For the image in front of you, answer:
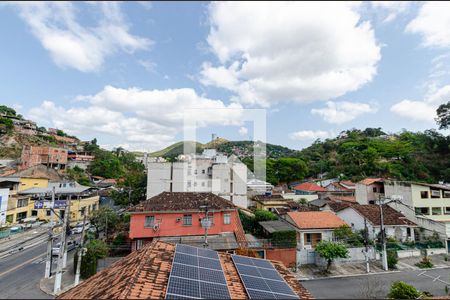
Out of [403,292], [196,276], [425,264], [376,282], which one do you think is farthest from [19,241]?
[425,264]

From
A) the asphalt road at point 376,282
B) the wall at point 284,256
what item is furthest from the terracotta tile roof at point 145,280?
the wall at point 284,256

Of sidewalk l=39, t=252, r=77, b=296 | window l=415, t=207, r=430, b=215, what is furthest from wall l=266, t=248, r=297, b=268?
window l=415, t=207, r=430, b=215

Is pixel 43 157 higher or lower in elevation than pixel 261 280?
higher

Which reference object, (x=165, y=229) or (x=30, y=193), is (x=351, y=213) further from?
(x=30, y=193)

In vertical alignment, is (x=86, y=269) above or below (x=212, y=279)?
below

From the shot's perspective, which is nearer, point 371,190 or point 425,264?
point 425,264

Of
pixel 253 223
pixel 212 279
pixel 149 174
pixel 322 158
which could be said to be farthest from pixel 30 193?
pixel 322 158

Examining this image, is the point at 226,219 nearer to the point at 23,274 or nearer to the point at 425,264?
the point at 23,274
